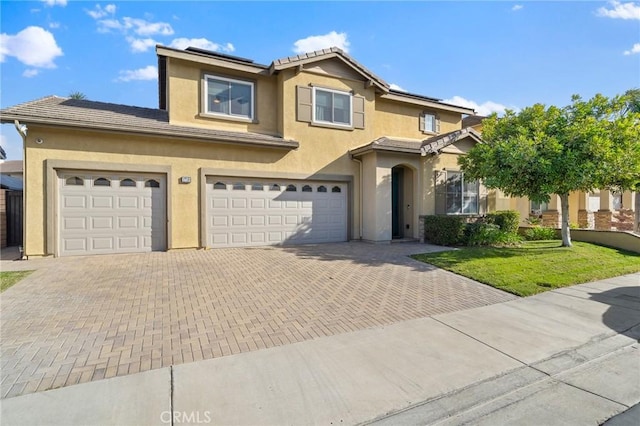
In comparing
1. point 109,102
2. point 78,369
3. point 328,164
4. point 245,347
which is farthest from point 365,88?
point 78,369

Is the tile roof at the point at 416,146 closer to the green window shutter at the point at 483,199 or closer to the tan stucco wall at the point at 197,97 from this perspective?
the green window shutter at the point at 483,199

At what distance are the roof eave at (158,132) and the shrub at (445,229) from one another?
6.46 metres

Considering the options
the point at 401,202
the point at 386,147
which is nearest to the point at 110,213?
the point at 386,147

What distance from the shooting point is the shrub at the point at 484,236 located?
42.5 ft

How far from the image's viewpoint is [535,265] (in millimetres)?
9250

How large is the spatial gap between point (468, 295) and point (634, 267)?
6.86 m

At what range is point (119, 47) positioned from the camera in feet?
36.9

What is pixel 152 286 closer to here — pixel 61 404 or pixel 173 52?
pixel 61 404

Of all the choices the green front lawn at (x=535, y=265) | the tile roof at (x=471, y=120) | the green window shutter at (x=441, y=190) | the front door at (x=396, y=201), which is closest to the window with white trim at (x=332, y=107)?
the front door at (x=396, y=201)

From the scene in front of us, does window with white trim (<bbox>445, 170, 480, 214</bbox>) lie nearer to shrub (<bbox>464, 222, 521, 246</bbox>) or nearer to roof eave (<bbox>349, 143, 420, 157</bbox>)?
shrub (<bbox>464, 222, 521, 246</bbox>)

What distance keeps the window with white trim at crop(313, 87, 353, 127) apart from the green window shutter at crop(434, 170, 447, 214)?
4.67 meters

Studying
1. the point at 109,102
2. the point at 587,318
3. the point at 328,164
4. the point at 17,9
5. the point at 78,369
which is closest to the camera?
the point at 78,369

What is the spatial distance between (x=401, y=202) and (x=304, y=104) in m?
6.23

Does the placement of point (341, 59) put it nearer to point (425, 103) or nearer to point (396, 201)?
point (425, 103)
